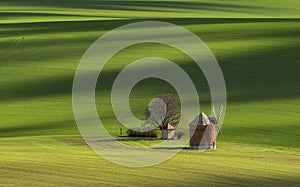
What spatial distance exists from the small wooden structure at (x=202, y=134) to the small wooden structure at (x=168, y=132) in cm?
172

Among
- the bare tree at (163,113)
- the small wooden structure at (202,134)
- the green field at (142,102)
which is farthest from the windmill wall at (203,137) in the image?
the bare tree at (163,113)

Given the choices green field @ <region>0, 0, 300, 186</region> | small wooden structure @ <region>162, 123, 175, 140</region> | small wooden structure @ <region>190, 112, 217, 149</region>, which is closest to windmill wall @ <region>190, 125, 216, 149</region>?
small wooden structure @ <region>190, 112, 217, 149</region>

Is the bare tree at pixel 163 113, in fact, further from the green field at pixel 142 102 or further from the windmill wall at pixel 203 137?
the windmill wall at pixel 203 137

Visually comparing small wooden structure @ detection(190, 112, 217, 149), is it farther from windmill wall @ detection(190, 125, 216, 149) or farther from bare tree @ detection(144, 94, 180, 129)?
bare tree @ detection(144, 94, 180, 129)

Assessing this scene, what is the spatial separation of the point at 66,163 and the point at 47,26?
46795 millimetres

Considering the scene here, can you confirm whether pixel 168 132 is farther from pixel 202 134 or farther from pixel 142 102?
pixel 142 102

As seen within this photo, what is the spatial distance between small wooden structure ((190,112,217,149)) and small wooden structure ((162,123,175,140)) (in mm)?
1716

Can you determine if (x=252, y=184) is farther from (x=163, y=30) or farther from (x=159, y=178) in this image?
(x=163, y=30)

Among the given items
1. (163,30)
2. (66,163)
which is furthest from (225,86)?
(66,163)

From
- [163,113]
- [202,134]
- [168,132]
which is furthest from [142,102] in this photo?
[202,134]

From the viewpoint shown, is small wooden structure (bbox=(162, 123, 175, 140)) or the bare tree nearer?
small wooden structure (bbox=(162, 123, 175, 140))

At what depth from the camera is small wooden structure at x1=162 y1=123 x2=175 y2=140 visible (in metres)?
39.7

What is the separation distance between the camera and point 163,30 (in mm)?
72312

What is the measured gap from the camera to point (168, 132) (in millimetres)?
39906
